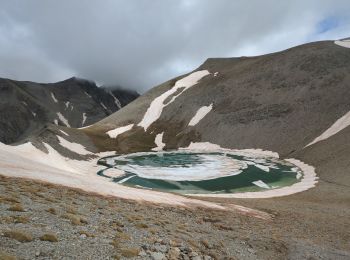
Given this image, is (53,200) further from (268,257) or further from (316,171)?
(316,171)

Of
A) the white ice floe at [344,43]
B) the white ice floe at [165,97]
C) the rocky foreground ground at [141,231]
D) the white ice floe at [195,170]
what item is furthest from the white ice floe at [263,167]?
the white ice floe at [344,43]

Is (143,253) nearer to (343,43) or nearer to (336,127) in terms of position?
(336,127)

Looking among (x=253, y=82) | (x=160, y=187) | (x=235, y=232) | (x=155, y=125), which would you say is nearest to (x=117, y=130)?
(x=155, y=125)

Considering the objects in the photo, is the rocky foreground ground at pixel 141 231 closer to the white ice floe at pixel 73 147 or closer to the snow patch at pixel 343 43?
the white ice floe at pixel 73 147

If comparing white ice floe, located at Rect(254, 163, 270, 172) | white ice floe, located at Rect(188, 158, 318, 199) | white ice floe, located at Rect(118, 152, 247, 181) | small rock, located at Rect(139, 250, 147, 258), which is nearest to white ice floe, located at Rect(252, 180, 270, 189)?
white ice floe, located at Rect(188, 158, 318, 199)

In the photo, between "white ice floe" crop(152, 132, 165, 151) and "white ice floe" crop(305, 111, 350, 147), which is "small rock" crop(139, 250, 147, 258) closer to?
"white ice floe" crop(305, 111, 350, 147)
